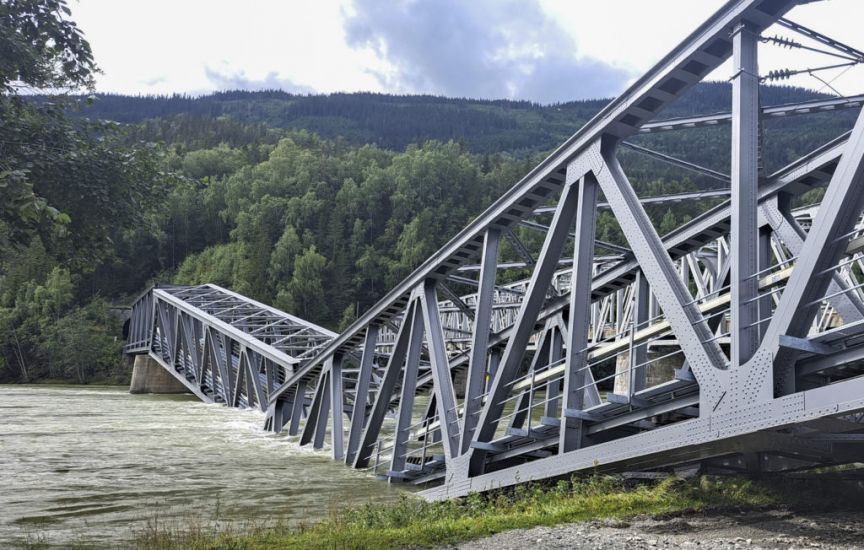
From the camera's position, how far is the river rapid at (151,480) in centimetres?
1491

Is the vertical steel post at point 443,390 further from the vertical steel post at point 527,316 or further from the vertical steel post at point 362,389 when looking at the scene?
the vertical steel post at point 362,389

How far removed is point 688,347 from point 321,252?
134 m

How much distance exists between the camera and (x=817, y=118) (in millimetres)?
153500

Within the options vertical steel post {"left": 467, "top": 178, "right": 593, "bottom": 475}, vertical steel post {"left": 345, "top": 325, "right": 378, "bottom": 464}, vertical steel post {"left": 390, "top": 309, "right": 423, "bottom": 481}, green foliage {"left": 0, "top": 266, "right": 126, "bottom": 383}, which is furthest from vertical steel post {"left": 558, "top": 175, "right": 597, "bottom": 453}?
green foliage {"left": 0, "top": 266, "right": 126, "bottom": 383}

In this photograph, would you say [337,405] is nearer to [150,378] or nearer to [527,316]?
[527,316]

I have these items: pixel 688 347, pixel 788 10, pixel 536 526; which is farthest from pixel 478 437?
pixel 788 10

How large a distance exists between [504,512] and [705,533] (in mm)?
3544

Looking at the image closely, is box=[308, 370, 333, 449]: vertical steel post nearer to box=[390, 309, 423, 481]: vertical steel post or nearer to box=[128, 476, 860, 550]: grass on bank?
box=[390, 309, 423, 481]: vertical steel post

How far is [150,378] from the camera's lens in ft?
231

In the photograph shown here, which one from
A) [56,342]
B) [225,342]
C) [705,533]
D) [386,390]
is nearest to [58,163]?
[705,533]

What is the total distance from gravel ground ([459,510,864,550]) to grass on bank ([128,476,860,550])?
0.46 metres

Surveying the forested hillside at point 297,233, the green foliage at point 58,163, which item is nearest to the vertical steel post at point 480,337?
the green foliage at point 58,163

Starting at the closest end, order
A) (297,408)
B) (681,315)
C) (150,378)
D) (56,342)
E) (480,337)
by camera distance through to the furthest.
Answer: (681,315), (480,337), (297,408), (150,378), (56,342)

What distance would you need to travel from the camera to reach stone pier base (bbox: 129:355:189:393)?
70500 millimetres
